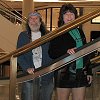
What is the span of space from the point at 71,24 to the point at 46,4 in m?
19.5

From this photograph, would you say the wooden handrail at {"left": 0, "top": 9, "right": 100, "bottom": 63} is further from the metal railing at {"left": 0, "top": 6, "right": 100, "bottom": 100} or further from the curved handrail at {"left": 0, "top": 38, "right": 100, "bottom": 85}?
the curved handrail at {"left": 0, "top": 38, "right": 100, "bottom": 85}

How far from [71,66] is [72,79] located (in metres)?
0.14

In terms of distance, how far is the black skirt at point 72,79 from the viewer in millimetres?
3537

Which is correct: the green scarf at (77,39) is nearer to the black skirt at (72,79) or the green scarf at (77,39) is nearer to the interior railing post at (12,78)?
the black skirt at (72,79)

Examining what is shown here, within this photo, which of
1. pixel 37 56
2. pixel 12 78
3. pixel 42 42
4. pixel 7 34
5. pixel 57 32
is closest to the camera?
pixel 57 32

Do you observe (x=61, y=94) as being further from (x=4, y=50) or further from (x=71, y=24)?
(x=4, y=50)

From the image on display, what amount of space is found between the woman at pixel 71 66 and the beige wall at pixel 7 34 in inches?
353

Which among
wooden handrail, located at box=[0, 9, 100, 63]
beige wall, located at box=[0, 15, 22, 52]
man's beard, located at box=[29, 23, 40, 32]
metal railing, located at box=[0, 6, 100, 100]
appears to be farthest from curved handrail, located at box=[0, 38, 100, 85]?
beige wall, located at box=[0, 15, 22, 52]

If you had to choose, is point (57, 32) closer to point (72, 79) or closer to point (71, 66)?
point (71, 66)

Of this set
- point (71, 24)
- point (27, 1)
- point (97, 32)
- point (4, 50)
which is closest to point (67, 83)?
point (71, 24)

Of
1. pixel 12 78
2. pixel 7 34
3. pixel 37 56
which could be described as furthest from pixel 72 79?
pixel 7 34

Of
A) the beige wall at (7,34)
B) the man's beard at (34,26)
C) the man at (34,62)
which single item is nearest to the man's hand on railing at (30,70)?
the man at (34,62)

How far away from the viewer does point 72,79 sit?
3549 mm

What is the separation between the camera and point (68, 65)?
11.8 ft
